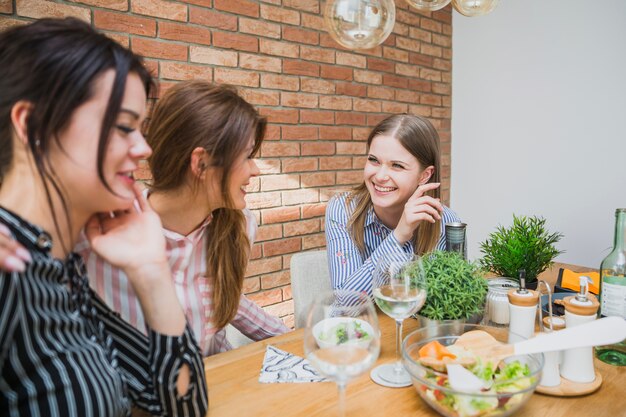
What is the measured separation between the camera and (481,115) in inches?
131

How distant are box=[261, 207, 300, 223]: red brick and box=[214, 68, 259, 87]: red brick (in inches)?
25.5

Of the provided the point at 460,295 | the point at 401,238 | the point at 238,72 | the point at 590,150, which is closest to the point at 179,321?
the point at 460,295

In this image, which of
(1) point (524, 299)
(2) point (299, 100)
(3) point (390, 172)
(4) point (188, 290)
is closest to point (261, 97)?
(2) point (299, 100)

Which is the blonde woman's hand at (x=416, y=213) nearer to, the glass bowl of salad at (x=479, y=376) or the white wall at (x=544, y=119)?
the glass bowl of salad at (x=479, y=376)

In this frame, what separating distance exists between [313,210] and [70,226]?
191 centimetres

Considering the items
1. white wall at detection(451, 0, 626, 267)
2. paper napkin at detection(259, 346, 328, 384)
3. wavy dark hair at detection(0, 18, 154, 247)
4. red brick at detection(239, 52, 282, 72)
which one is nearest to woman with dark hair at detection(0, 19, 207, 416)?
wavy dark hair at detection(0, 18, 154, 247)

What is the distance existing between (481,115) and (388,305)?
107 inches

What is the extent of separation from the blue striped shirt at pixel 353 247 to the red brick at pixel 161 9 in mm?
1071

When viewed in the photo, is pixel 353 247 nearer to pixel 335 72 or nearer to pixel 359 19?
pixel 359 19

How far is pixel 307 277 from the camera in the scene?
1.81 m

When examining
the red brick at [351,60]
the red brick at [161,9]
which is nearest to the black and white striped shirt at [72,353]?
the red brick at [161,9]

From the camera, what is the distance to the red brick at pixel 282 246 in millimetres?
2461

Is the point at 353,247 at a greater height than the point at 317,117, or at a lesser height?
lesser

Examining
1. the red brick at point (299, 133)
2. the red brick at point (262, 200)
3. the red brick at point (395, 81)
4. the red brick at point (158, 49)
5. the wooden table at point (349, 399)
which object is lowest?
the wooden table at point (349, 399)
